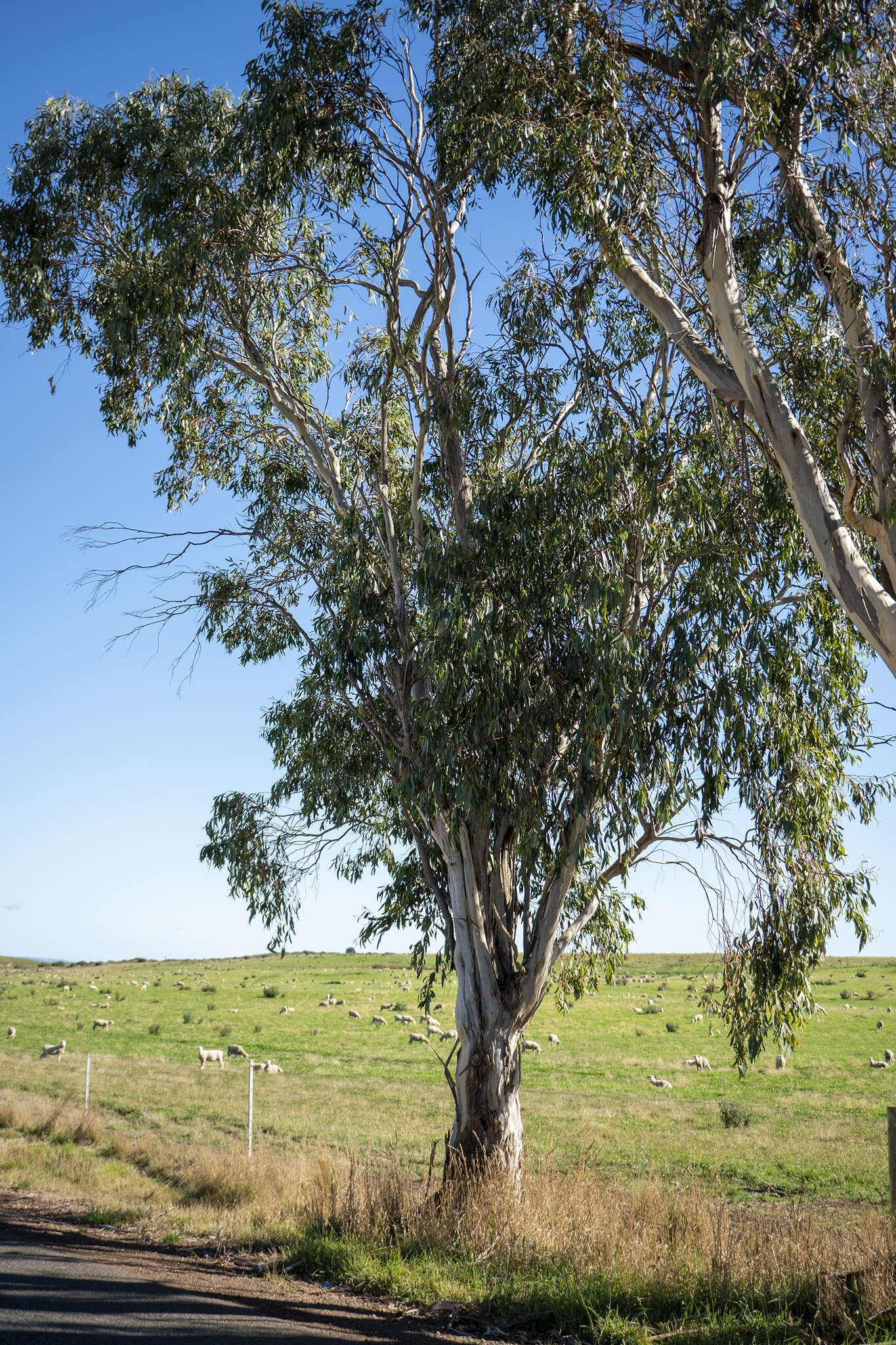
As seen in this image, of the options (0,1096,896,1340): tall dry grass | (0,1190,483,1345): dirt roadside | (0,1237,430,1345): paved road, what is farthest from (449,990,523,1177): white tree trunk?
(0,1237,430,1345): paved road

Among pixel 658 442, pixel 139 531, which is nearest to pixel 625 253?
pixel 658 442

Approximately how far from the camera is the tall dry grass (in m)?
5.91

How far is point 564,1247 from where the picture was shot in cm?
693

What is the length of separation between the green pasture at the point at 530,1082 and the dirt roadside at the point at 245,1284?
197 centimetres

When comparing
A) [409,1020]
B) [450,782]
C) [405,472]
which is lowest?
[409,1020]

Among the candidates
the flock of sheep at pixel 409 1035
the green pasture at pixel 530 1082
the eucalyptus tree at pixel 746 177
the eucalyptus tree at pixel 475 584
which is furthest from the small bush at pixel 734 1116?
the eucalyptus tree at pixel 746 177

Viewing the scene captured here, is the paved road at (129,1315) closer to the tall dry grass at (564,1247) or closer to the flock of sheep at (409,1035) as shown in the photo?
the tall dry grass at (564,1247)

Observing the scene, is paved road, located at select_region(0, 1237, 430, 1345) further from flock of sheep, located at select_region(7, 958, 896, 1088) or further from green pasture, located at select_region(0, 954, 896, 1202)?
flock of sheep, located at select_region(7, 958, 896, 1088)

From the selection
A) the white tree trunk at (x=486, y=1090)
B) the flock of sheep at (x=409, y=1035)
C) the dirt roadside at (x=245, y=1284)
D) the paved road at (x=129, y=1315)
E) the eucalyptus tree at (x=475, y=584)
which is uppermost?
the eucalyptus tree at (x=475, y=584)

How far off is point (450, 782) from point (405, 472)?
5473 mm

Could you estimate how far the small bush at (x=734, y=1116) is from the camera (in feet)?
72.2

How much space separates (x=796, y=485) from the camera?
720 centimetres

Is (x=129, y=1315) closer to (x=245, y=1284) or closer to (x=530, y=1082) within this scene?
(x=245, y=1284)

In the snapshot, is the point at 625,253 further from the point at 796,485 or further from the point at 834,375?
the point at 796,485
